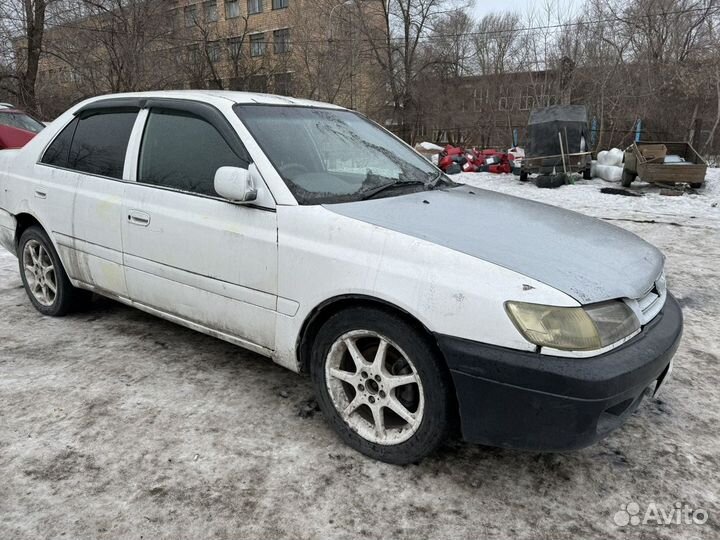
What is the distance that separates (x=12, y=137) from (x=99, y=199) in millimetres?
10258

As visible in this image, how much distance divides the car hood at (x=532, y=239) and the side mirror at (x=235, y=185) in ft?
1.30

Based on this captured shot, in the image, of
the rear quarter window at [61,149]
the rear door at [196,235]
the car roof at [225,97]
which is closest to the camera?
the rear door at [196,235]

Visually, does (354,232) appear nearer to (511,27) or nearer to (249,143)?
(249,143)

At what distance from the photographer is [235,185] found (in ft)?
8.78

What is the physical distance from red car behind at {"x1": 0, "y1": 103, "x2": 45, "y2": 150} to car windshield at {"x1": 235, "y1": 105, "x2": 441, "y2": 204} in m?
10.7

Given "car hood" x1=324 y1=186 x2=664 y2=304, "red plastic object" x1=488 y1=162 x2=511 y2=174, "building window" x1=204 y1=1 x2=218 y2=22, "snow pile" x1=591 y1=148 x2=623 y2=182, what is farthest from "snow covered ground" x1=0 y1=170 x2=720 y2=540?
"building window" x1=204 y1=1 x2=218 y2=22

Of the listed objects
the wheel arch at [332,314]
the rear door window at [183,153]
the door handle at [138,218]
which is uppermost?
the rear door window at [183,153]

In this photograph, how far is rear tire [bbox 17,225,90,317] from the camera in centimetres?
406

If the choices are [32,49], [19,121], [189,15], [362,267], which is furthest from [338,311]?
[189,15]

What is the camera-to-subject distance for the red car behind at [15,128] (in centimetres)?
1161

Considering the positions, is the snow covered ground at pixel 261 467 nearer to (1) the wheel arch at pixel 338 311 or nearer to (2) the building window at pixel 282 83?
(1) the wheel arch at pixel 338 311

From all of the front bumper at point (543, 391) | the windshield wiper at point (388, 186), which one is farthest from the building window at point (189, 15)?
the front bumper at point (543, 391)

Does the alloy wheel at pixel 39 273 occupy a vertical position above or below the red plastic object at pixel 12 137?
below

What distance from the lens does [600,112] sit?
20.0 meters
